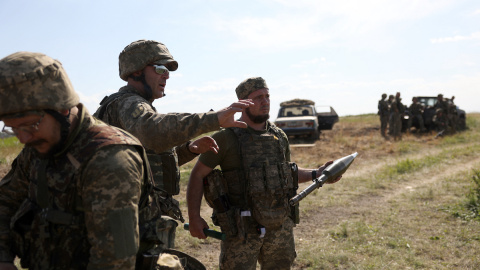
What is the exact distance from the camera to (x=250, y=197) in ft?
10.4

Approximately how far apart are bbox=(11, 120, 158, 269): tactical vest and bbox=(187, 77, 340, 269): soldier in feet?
4.84

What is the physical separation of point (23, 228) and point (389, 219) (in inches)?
245

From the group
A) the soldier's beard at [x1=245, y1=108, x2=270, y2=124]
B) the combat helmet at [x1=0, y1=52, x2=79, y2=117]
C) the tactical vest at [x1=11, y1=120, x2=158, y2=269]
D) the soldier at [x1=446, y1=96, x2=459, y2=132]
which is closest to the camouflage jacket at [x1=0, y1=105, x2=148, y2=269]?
the tactical vest at [x1=11, y1=120, x2=158, y2=269]

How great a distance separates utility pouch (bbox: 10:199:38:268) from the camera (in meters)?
1.72

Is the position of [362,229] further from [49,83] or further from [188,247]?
[49,83]

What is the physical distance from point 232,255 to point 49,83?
1965 millimetres

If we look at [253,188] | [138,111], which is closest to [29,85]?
[138,111]

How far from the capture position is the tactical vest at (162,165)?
103 inches

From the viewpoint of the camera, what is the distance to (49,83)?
5.21 ft

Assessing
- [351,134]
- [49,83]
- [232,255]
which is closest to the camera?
[49,83]

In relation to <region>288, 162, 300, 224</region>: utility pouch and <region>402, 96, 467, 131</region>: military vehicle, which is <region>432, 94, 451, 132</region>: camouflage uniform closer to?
<region>402, 96, 467, 131</region>: military vehicle

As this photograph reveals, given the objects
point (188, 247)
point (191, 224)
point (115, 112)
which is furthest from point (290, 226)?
point (188, 247)

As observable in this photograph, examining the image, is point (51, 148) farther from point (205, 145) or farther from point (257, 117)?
point (257, 117)

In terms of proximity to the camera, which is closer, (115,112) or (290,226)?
(115,112)
